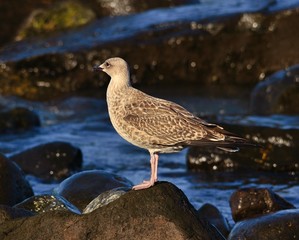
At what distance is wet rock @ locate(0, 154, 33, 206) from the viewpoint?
984 cm

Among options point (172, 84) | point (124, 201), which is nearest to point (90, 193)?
point (124, 201)

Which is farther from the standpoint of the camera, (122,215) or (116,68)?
(116,68)

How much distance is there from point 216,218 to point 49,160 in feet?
11.2

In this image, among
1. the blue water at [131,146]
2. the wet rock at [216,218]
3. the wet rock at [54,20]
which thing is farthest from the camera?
the wet rock at [54,20]

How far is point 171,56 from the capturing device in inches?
702

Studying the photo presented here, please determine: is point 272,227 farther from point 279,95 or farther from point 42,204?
point 279,95

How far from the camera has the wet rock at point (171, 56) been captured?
17.5 m

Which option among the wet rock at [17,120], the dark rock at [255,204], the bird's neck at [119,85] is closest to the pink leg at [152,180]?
the bird's neck at [119,85]

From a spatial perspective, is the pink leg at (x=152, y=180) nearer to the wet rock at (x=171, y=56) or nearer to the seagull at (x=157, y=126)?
the seagull at (x=157, y=126)

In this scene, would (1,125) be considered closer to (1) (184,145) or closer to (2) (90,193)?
(2) (90,193)

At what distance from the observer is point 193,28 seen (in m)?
17.9

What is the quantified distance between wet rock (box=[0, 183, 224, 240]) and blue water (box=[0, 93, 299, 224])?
381 centimetres

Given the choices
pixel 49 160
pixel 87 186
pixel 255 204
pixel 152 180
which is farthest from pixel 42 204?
pixel 49 160

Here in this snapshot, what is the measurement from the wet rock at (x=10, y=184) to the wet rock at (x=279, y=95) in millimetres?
5574
